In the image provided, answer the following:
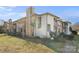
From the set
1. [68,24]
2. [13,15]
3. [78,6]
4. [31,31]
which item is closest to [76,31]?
[68,24]

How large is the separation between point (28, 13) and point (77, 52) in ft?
1.85

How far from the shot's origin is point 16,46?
71.1 inches

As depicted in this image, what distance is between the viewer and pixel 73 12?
5.97 feet

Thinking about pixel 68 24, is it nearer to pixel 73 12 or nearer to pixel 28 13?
pixel 73 12

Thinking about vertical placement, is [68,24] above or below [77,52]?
above

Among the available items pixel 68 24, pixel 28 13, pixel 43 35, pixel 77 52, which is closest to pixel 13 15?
pixel 28 13

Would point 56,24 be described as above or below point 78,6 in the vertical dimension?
below

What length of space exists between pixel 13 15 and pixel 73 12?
54 cm

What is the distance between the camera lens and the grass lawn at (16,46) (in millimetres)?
1802

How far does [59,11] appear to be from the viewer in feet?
5.98

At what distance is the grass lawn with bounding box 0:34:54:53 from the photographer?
1.80m
